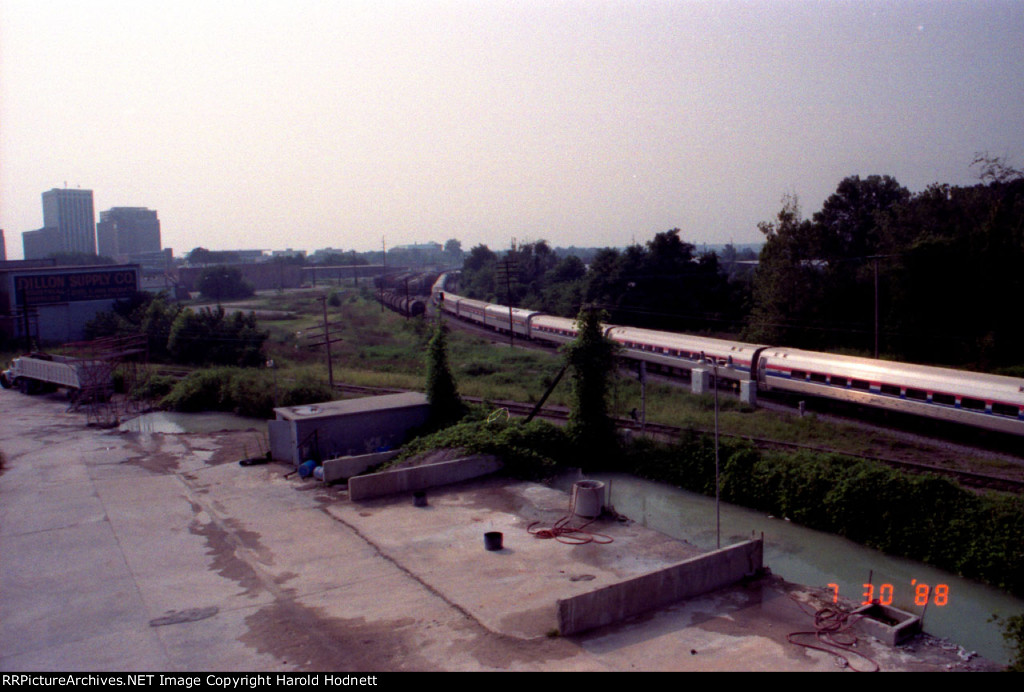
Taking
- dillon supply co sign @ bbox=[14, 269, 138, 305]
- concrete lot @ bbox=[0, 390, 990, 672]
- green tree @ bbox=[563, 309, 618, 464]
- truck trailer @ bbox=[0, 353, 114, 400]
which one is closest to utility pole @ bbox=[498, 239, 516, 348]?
truck trailer @ bbox=[0, 353, 114, 400]

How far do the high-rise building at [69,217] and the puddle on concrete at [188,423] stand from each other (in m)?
170

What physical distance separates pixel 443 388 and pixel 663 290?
32439mm

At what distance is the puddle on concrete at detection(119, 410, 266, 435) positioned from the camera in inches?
1065

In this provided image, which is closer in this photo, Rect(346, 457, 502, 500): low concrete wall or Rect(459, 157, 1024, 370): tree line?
Rect(346, 457, 502, 500): low concrete wall

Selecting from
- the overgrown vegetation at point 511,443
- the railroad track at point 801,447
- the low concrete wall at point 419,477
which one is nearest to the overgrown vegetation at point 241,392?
the railroad track at point 801,447

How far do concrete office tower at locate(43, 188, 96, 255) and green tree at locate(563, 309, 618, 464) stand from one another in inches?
7371

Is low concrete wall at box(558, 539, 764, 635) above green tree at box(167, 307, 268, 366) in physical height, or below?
below

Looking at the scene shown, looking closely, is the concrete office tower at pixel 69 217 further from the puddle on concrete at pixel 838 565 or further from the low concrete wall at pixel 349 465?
the puddle on concrete at pixel 838 565

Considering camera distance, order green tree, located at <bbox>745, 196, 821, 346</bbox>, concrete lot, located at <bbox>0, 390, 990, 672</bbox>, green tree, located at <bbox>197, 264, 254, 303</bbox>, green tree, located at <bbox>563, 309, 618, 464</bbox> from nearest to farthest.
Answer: concrete lot, located at <bbox>0, 390, 990, 672</bbox> → green tree, located at <bbox>563, 309, 618, 464</bbox> → green tree, located at <bbox>745, 196, 821, 346</bbox> → green tree, located at <bbox>197, 264, 254, 303</bbox>

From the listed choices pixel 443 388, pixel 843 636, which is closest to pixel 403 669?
pixel 843 636

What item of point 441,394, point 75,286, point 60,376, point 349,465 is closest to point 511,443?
point 441,394

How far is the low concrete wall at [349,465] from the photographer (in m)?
17.4

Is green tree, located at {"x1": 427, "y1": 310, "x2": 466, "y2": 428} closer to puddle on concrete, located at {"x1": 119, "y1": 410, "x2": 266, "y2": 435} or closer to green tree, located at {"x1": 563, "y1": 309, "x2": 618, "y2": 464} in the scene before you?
green tree, located at {"x1": 563, "y1": 309, "x2": 618, "y2": 464}

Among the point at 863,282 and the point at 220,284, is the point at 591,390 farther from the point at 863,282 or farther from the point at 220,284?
the point at 220,284
